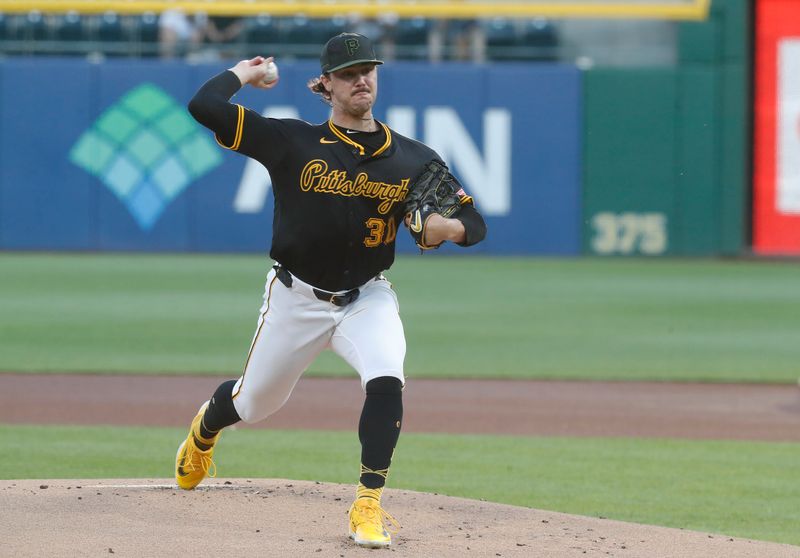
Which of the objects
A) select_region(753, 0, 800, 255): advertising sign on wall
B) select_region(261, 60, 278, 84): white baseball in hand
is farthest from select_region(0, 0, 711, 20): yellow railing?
select_region(261, 60, 278, 84): white baseball in hand

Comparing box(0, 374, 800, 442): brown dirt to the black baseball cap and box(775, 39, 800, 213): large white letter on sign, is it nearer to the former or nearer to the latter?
the black baseball cap

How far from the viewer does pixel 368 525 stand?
4.99 metres

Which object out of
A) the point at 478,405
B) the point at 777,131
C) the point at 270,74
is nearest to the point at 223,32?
the point at 777,131

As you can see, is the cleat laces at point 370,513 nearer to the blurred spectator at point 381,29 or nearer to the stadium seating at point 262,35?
the stadium seating at point 262,35

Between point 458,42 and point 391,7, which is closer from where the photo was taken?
point 391,7

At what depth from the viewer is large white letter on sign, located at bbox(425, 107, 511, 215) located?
2419 centimetres

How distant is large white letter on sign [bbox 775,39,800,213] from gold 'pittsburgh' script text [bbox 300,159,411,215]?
19701mm

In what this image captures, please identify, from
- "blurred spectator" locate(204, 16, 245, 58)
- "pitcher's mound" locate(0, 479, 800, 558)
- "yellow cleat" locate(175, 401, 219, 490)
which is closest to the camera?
"pitcher's mound" locate(0, 479, 800, 558)

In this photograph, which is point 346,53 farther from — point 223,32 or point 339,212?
point 223,32

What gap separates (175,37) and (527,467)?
18667 mm

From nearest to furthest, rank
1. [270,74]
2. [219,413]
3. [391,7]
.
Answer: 1. [270,74]
2. [219,413]
3. [391,7]

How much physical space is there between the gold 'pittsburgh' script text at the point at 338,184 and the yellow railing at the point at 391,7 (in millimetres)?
18847

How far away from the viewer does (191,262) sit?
22.4 meters

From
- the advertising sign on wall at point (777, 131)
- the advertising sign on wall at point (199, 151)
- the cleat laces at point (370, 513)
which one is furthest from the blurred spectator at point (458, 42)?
the cleat laces at point (370, 513)
